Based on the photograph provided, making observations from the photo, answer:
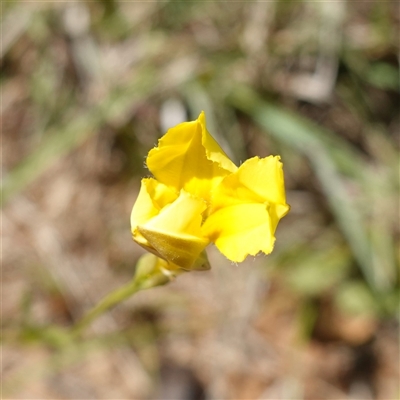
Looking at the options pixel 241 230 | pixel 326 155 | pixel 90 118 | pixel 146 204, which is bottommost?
pixel 326 155

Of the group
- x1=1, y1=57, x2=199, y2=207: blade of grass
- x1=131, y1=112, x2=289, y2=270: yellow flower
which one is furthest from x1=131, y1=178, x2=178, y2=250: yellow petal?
→ x1=1, y1=57, x2=199, y2=207: blade of grass

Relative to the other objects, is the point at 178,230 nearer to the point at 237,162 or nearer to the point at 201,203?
the point at 201,203

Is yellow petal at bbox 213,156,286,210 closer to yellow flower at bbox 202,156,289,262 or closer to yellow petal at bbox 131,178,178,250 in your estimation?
yellow flower at bbox 202,156,289,262

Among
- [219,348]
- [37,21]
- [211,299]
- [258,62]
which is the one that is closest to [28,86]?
[37,21]

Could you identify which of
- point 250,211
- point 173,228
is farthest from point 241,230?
point 173,228

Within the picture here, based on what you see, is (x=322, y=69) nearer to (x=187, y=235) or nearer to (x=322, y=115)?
(x=322, y=115)
